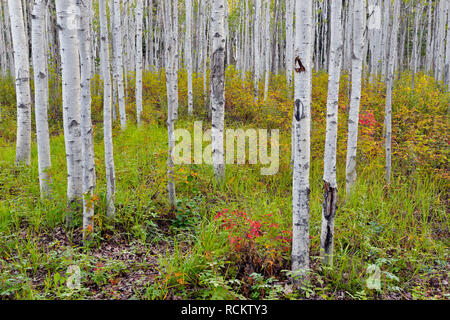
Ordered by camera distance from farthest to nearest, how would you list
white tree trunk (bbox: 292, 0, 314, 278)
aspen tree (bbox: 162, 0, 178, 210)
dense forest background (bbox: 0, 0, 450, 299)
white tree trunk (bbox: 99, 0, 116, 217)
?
aspen tree (bbox: 162, 0, 178, 210), white tree trunk (bbox: 99, 0, 116, 217), dense forest background (bbox: 0, 0, 450, 299), white tree trunk (bbox: 292, 0, 314, 278)

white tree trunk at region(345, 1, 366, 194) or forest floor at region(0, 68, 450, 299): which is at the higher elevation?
white tree trunk at region(345, 1, 366, 194)

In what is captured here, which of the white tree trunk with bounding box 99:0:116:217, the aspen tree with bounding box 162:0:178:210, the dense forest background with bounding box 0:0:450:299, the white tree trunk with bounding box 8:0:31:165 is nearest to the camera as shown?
the dense forest background with bounding box 0:0:450:299

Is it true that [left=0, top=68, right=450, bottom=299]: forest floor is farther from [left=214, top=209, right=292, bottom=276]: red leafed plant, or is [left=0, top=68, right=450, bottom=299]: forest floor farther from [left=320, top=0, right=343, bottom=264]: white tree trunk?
[left=320, top=0, right=343, bottom=264]: white tree trunk

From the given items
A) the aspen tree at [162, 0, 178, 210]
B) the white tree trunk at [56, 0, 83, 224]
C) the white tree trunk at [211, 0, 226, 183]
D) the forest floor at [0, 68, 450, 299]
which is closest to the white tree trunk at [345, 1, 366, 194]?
the forest floor at [0, 68, 450, 299]

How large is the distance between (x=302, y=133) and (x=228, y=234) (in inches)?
65.0

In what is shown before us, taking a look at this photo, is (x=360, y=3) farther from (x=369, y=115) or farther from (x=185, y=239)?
(x=185, y=239)

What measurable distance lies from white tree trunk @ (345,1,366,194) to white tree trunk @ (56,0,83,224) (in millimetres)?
4137

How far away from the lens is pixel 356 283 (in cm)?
351

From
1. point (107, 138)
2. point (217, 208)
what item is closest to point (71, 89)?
point (107, 138)

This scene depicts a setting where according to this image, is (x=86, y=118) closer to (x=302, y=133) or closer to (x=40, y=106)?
(x=40, y=106)

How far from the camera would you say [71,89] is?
457 centimetres

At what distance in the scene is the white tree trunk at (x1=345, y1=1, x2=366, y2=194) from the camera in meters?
5.20
